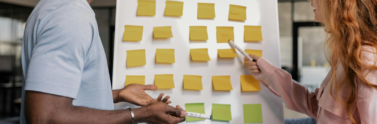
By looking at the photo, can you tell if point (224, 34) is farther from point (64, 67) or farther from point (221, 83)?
point (64, 67)

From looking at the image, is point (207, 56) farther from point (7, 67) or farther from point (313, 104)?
point (7, 67)

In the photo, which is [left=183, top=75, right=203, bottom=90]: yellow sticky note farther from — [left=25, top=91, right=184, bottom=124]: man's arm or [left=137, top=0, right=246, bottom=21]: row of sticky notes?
[left=25, top=91, right=184, bottom=124]: man's arm

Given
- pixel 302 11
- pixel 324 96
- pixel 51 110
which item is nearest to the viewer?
pixel 51 110

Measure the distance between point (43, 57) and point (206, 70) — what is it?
75 cm

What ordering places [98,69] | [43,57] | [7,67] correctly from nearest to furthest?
[43,57] < [98,69] < [7,67]

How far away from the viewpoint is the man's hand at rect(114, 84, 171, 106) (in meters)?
1.03

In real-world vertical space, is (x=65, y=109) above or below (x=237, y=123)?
above

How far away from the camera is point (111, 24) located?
5.18 m

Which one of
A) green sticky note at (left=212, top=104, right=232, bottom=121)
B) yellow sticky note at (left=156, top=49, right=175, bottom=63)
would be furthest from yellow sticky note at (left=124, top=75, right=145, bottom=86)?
green sticky note at (left=212, top=104, right=232, bottom=121)

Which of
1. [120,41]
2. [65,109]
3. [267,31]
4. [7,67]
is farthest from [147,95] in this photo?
[7,67]

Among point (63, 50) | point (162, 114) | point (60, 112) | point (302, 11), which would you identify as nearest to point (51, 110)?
point (60, 112)

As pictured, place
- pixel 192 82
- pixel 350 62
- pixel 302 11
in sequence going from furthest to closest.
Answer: pixel 302 11
pixel 192 82
pixel 350 62

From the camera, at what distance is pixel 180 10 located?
47.0 inches

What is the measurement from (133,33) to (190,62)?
296 mm
